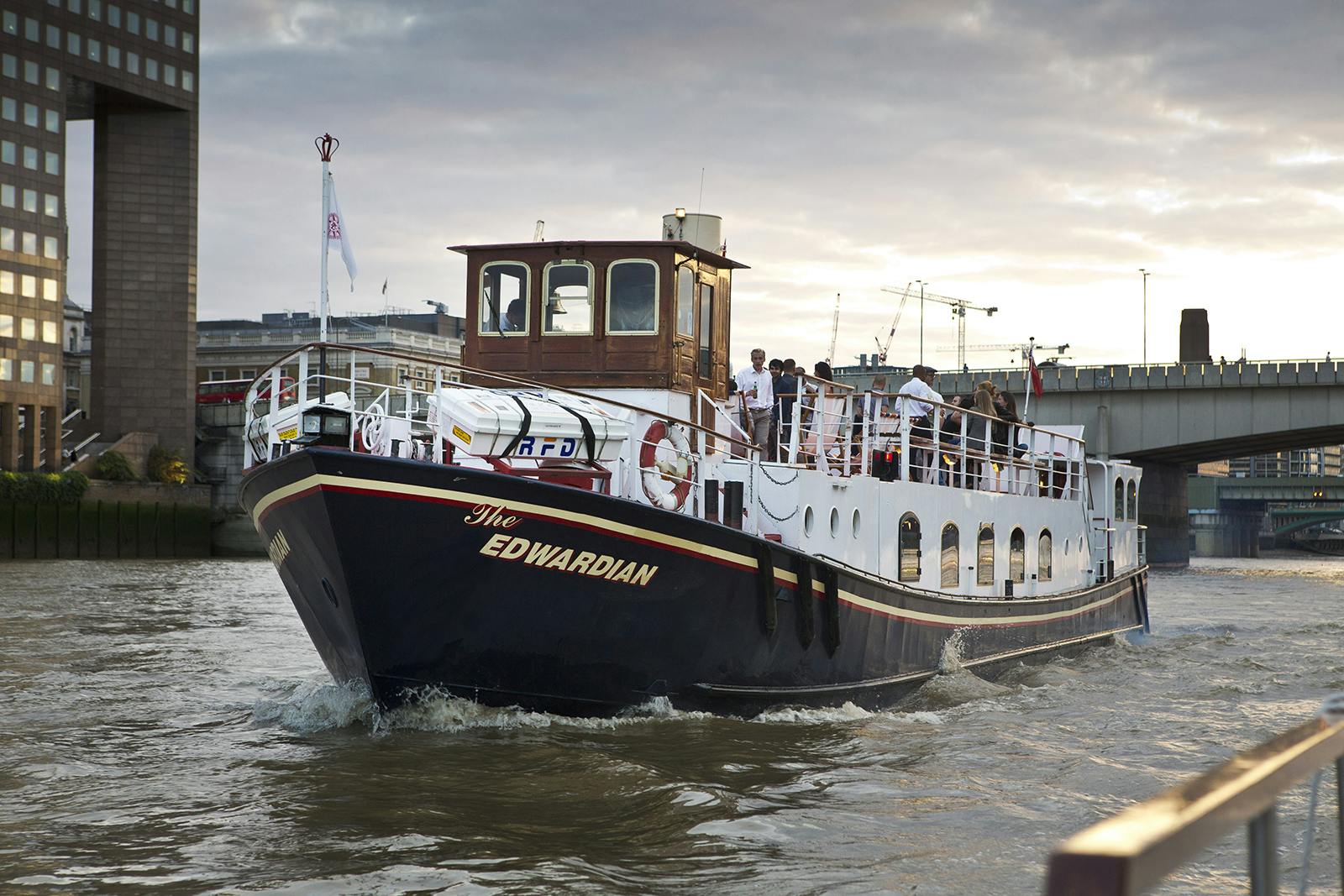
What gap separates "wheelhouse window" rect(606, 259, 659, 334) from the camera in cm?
1514

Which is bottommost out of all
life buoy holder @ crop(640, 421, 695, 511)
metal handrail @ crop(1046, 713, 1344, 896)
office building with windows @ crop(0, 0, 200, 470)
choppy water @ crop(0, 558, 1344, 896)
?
choppy water @ crop(0, 558, 1344, 896)

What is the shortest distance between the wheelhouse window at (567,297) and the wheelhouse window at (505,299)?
9.3 inches

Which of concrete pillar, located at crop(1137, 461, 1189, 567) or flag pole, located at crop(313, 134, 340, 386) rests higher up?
flag pole, located at crop(313, 134, 340, 386)

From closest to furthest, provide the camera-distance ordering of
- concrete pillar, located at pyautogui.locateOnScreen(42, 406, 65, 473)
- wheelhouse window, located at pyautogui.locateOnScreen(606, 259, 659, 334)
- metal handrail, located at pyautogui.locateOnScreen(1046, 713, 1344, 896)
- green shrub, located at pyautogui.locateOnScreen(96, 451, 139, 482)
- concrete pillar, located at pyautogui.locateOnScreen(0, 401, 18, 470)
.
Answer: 1. metal handrail, located at pyautogui.locateOnScreen(1046, 713, 1344, 896)
2. wheelhouse window, located at pyautogui.locateOnScreen(606, 259, 659, 334)
3. concrete pillar, located at pyautogui.locateOnScreen(0, 401, 18, 470)
4. green shrub, located at pyautogui.locateOnScreen(96, 451, 139, 482)
5. concrete pillar, located at pyautogui.locateOnScreen(42, 406, 65, 473)

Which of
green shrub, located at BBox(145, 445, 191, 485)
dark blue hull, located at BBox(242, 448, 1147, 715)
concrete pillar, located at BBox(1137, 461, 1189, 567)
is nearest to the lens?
dark blue hull, located at BBox(242, 448, 1147, 715)

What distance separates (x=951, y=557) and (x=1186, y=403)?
45.4 meters

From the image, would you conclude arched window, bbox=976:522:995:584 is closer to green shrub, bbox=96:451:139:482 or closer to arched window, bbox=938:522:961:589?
arched window, bbox=938:522:961:589

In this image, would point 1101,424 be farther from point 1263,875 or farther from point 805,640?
point 1263,875

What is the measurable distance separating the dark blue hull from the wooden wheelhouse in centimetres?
329

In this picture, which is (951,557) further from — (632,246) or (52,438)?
(52,438)

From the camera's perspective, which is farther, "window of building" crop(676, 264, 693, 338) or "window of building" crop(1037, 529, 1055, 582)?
"window of building" crop(1037, 529, 1055, 582)

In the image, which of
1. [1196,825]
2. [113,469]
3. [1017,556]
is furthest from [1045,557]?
[113,469]

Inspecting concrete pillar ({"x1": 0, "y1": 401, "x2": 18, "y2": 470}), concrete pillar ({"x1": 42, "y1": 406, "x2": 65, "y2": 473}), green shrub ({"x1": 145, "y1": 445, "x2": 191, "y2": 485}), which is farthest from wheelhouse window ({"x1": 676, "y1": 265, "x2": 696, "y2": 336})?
concrete pillar ({"x1": 42, "y1": 406, "x2": 65, "y2": 473})

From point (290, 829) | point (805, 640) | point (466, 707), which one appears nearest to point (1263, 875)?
point (290, 829)
